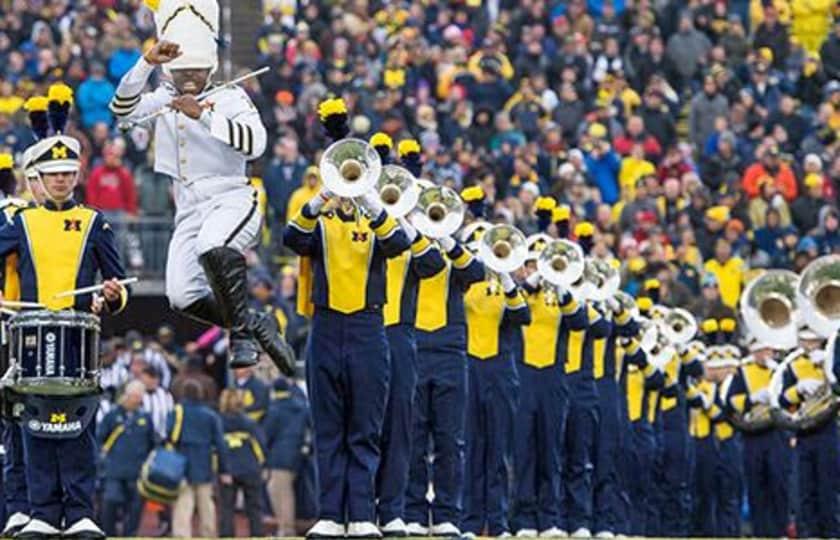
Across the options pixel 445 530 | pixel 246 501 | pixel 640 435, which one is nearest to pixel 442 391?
pixel 445 530

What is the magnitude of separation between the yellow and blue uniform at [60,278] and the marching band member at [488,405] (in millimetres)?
4848

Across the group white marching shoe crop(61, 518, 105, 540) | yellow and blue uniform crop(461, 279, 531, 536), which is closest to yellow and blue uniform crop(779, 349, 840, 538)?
yellow and blue uniform crop(461, 279, 531, 536)

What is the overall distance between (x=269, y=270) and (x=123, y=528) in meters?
4.53

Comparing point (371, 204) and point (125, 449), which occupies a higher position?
point (371, 204)

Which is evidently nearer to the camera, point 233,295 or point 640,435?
point 233,295

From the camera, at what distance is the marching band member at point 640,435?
26.9 metres

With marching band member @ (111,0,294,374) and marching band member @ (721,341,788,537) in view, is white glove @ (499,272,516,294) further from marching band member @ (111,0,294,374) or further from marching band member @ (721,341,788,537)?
marching band member @ (721,341,788,537)

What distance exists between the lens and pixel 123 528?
2869cm

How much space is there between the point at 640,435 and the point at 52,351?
10461mm

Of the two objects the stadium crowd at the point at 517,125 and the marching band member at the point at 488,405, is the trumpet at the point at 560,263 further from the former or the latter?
the stadium crowd at the point at 517,125

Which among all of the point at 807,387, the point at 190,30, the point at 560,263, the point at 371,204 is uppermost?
the point at 190,30

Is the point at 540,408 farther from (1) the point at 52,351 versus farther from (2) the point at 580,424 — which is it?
(1) the point at 52,351

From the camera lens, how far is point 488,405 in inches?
897

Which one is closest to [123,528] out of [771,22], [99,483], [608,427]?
[99,483]
